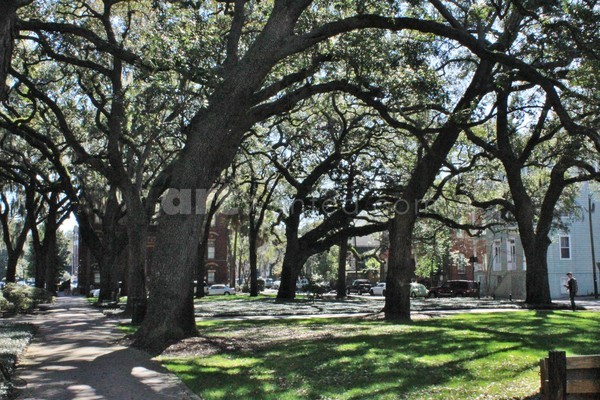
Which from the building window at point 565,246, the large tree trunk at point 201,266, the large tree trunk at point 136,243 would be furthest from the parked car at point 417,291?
the large tree trunk at point 136,243

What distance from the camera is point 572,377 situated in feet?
15.5

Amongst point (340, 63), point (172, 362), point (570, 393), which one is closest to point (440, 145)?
point (340, 63)

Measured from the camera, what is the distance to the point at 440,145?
18734 millimetres

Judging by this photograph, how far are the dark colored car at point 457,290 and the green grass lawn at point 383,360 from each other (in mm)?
33994

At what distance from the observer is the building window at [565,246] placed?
48516 mm

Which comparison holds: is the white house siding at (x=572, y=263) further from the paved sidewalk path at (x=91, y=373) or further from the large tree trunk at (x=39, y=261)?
the paved sidewalk path at (x=91, y=373)

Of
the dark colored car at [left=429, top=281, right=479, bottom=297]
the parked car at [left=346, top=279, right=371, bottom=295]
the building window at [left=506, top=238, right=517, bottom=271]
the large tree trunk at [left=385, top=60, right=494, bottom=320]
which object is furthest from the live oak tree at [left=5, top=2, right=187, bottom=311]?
the parked car at [left=346, top=279, right=371, bottom=295]

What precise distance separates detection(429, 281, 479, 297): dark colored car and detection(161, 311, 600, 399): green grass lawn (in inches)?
1338

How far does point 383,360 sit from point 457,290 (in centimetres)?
4131

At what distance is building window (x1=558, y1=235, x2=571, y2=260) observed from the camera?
48.5m

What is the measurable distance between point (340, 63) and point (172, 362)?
34.3 feet

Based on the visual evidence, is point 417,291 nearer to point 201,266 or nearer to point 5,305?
point 201,266

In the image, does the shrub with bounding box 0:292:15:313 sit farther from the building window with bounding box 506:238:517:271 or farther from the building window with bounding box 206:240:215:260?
the building window with bounding box 206:240:215:260

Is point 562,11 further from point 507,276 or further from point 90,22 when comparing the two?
point 507,276
